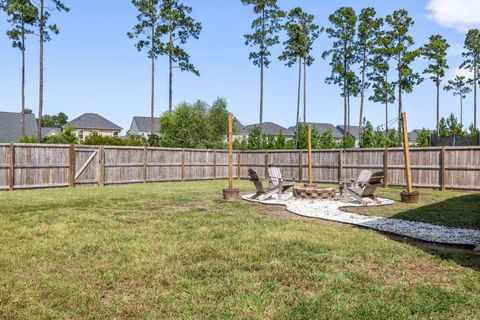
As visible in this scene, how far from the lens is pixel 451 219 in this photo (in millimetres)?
8125

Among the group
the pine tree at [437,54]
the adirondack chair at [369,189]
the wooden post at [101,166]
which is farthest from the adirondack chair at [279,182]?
the pine tree at [437,54]

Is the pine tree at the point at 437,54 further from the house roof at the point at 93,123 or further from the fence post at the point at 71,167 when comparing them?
the house roof at the point at 93,123

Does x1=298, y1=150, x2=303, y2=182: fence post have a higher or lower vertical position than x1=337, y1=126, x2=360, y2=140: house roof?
lower

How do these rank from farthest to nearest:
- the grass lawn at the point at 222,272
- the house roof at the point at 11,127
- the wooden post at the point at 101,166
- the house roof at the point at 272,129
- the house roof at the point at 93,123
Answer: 1. the house roof at the point at 272,129
2. the house roof at the point at 93,123
3. the house roof at the point at 11,127
4. the wooden post at the point at 101,166
5. the grass lawn at the point at 222,272

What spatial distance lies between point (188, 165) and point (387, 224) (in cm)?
1372

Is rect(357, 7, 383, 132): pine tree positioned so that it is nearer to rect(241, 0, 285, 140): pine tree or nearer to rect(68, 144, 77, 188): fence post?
rect(241, 0, 285, 140): pine tree

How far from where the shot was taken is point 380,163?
16.5 metres

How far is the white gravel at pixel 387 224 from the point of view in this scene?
6172 mm

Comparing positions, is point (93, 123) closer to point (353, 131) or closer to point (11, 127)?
point (11, 127)

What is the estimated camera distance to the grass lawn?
10.5ft

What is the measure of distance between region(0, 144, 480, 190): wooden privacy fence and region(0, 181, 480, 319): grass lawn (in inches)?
320

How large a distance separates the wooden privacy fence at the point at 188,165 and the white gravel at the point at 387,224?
19.4ft

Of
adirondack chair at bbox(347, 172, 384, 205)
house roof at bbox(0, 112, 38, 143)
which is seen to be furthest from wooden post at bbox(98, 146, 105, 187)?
house roof at bbox(0, 112, 38, 143)

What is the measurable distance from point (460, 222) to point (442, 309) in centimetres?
530
